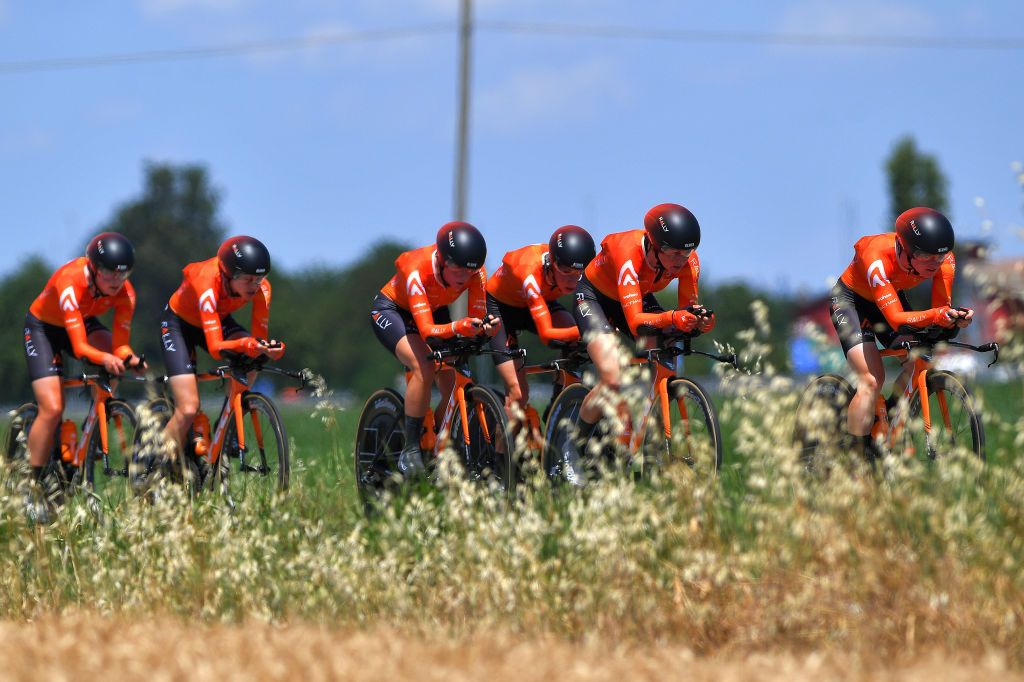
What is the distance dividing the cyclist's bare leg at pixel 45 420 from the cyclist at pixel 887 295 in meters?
6.05

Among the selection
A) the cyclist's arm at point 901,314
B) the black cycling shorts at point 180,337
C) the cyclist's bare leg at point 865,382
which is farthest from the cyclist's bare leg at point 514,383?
the cyclist's arm at point 901,314

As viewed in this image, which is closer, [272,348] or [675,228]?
[675,228]

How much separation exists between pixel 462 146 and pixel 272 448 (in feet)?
47.1

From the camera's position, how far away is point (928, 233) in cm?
825

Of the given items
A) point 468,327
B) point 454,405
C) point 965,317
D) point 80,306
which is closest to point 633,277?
point 468,327

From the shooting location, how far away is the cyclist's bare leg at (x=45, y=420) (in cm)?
1103

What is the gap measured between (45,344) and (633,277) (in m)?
5.12

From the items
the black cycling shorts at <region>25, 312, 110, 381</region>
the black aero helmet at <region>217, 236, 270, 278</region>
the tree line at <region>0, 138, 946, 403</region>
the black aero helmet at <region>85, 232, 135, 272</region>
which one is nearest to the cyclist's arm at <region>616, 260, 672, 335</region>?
the black aero helmet at <region>217, 236, 270, 278</region>

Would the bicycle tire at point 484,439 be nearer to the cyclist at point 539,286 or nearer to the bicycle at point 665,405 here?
the cyclist at point 539,286

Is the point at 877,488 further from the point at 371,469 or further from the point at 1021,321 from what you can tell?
the point at 371,469

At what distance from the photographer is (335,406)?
28.7 feet

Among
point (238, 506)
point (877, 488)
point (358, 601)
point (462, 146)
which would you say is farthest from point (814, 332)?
point (462, 146)

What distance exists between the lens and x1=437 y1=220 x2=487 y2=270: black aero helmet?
8.95 m

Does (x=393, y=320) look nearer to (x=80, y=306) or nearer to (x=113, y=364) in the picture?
(x=113, y=364)
